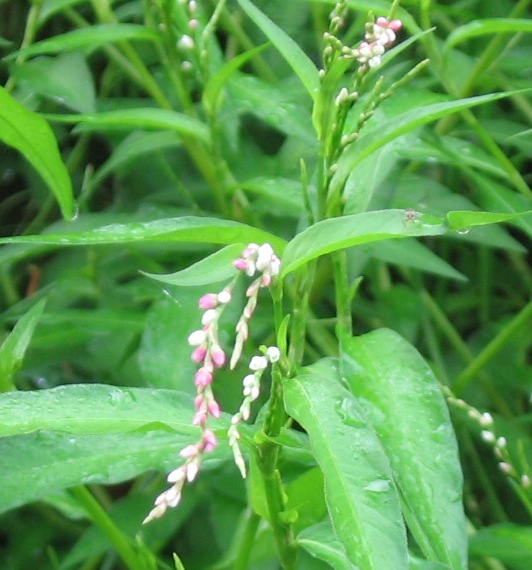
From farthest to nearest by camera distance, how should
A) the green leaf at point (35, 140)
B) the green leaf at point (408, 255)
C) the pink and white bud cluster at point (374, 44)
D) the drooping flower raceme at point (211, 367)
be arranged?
the green leaf at point (408, 255)
the green leaf at point (35, 140)
the pink and white bud cluster at point (374, 44)
the drooping flower raceme at point (211, 367)

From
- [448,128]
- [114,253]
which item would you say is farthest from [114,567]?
[448,128]

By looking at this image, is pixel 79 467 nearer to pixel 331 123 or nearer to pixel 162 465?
pixel 162 465

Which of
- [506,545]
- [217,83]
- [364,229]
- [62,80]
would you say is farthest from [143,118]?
[506,545]

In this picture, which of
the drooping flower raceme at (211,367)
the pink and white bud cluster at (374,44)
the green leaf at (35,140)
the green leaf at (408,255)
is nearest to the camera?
the drooping flower raceme at (211,367)

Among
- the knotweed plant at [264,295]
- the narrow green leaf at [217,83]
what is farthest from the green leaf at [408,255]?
the narrow green leaf at [217,83]

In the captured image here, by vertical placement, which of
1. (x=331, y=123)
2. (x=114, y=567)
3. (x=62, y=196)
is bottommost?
(x=114, y=567)

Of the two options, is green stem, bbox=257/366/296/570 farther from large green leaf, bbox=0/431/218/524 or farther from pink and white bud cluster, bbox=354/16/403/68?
pink and white bud cluster, bbox=354/16/403/68

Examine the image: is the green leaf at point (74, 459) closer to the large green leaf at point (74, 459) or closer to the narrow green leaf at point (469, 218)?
the large green leaf at point (74, 459)
